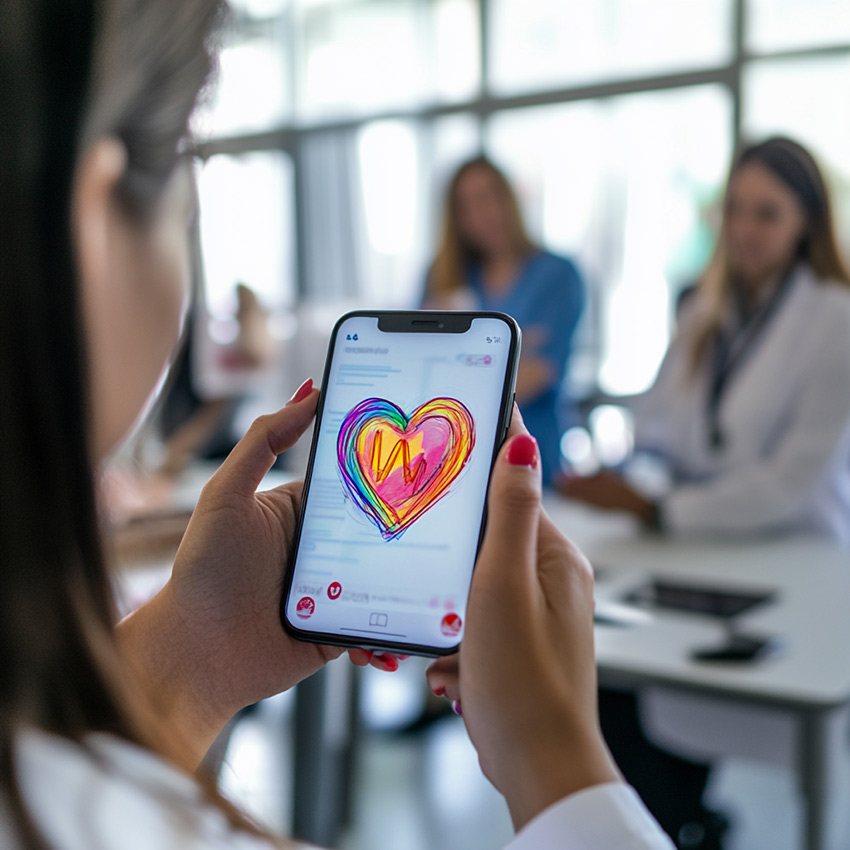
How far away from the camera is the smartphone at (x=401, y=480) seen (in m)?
0.67

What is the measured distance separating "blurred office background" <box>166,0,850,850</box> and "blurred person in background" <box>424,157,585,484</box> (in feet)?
0.87

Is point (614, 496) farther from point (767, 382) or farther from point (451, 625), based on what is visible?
point (451, 625)

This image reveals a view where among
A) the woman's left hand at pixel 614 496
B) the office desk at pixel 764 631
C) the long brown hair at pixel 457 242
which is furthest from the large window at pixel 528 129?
the office desk at pixel 764 631

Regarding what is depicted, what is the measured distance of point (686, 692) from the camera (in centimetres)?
131

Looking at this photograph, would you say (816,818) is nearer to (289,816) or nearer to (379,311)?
(379,311)

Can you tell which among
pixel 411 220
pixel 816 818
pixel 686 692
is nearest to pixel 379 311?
pixel 686 692

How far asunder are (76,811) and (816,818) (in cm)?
132

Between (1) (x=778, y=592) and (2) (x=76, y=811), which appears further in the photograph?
(1) (x=778, y=592)

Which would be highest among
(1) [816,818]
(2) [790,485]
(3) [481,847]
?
(2) [790,485]

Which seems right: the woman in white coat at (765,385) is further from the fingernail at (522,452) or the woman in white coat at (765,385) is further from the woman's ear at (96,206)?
the woman's ear at (96,206)

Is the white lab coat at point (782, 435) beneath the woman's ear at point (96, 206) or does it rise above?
beneath

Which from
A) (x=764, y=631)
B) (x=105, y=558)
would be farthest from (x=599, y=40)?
(x=105, y=558)

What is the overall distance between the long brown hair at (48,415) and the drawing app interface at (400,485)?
0.92 feet

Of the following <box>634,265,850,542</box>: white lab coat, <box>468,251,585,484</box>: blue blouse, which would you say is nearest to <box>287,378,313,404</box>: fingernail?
<box>634,265,850,542</box>: white lab coat
